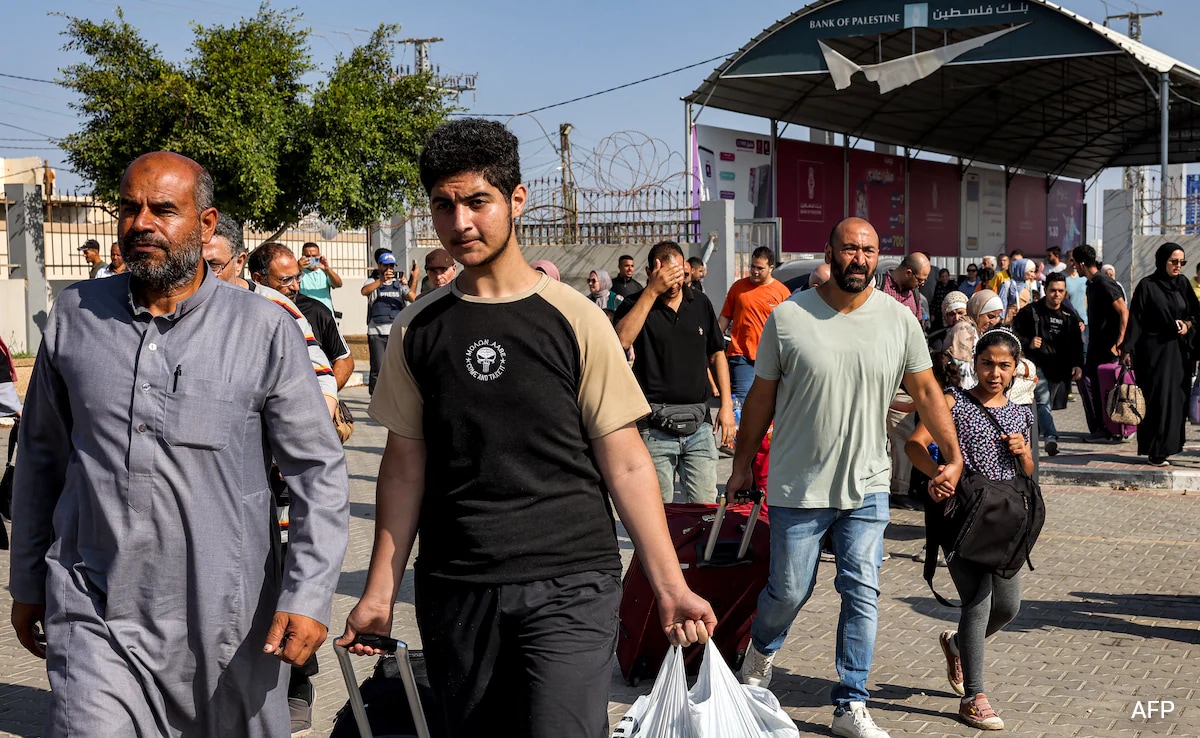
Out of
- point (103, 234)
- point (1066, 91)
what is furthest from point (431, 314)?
point (1066, 91)

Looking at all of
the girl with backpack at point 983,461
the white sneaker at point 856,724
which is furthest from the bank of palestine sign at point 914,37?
the white sneaker at point 856,724

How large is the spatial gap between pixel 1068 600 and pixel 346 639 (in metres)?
5.23

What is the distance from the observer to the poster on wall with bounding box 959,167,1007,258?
33750 millimetres

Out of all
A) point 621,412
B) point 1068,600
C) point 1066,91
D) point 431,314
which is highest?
point 1066,91

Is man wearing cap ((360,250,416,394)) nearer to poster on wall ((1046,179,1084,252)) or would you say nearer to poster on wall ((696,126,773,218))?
poster on wall ((696,126,773,218))

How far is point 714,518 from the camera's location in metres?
5.70

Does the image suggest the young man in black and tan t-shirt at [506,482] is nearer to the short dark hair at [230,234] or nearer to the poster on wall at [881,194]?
the short dark hair at [230,234]

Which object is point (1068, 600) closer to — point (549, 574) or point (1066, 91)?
point (549, 574)

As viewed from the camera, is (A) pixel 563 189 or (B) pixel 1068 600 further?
(A) pixel 563 189

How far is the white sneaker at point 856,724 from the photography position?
493 cm

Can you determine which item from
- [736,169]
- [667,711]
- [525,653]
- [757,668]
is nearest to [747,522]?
[757,668]

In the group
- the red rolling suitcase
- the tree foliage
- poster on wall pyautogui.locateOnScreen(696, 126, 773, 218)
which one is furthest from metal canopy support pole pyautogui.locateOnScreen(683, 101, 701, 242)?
the red rolling suitcase

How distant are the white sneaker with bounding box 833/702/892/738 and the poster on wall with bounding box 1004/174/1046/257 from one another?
31.6m

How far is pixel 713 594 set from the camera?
5633mm
